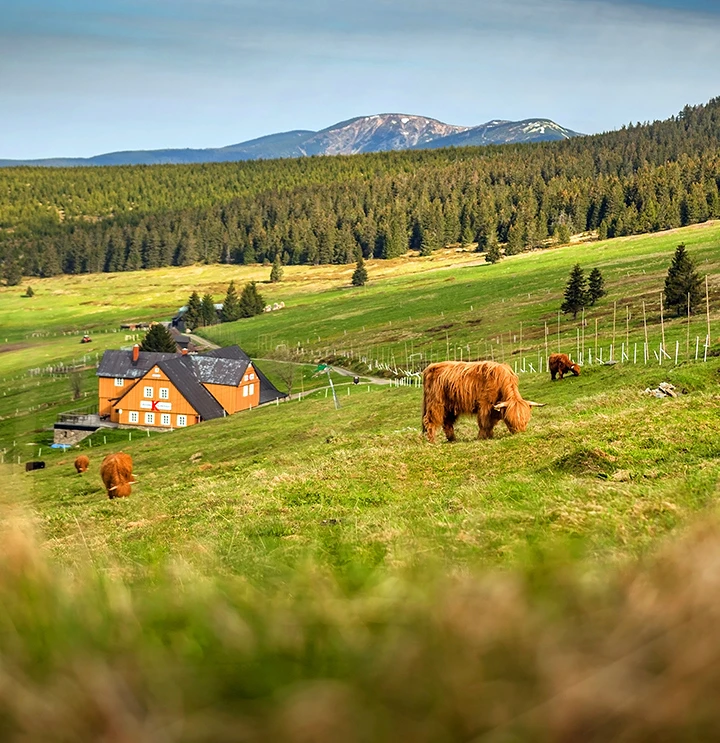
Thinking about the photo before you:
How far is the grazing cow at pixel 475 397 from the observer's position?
63.4 feet

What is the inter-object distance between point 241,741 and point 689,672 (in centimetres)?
114

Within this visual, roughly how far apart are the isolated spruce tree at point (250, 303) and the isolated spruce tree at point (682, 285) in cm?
11382

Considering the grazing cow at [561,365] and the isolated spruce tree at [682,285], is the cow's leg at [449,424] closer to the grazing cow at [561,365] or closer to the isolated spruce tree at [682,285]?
the grazing cow at [561,365]

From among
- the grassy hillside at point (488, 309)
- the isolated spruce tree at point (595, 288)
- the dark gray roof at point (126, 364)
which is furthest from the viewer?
the isolated spruce tree at point (595, 288)

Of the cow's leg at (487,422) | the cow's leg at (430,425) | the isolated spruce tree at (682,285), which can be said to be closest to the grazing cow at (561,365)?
the cow's leg at (430,425)

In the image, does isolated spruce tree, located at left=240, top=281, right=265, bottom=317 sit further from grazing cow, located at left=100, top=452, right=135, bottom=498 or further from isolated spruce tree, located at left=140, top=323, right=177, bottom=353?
grazing cow, located at left=100, top=452, right=135, bottom=498

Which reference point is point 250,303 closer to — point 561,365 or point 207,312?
point 207,312

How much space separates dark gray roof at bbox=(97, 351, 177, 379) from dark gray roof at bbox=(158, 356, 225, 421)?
288 cm

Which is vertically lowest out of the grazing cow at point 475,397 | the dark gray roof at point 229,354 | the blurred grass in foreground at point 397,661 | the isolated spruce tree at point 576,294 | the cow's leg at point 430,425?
the dark gray roof at point 229,354

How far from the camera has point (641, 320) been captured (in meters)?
81.6

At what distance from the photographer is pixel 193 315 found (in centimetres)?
17812

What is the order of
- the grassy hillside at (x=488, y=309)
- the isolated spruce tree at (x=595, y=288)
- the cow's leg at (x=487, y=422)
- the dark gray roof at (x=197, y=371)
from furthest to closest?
the isolated spruce tree at (x=595, y=288), the grassy hillside at (x=488, y=309), the dark gray roof at (x=197, y=371), the cow's leg at (x=487, y=422)

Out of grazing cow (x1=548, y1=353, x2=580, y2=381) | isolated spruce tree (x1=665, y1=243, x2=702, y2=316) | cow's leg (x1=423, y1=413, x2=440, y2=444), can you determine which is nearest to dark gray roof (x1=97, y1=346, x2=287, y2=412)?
isolated spruce tree (x1=665, y1=243, x2=702, y2=316)

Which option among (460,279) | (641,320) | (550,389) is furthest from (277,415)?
(460,279)
